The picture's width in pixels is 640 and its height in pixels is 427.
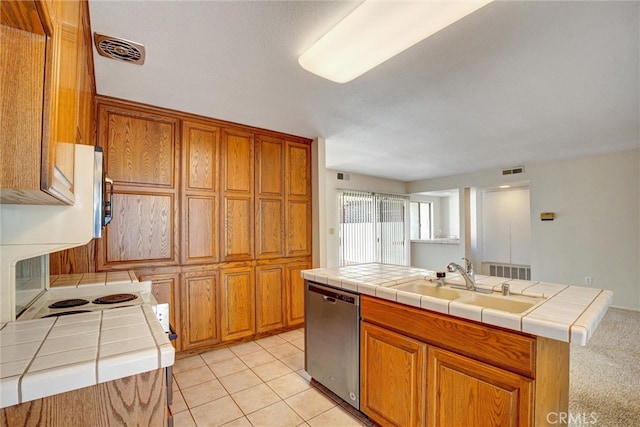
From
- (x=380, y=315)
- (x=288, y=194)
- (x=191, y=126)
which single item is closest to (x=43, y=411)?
(x=380, y=315)

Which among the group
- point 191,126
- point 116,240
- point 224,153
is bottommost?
point 116,240

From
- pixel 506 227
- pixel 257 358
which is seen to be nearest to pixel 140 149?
pixel 257 358

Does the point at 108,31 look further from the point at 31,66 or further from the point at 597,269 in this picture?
the point at 597,269

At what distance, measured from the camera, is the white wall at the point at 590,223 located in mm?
4137

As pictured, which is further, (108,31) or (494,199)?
(494,199)

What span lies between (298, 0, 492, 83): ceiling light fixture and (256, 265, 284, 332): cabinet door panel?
7.22 ft

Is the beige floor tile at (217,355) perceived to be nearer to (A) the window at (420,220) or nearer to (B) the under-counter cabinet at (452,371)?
(B) the under-counter cabinet at (452,371)

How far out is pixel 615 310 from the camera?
4.12 meters

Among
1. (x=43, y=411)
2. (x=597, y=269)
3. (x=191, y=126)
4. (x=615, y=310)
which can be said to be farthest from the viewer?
(x=597, y=269)

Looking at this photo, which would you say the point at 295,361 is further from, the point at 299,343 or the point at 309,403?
the point at 309,403

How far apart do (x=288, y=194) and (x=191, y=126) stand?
125cm

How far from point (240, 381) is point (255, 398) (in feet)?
0.96

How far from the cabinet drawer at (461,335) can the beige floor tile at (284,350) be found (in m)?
1.45

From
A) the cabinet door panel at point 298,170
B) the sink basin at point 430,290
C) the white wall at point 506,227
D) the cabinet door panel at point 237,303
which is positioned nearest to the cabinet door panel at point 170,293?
the cabinet door panel at point 237,303
